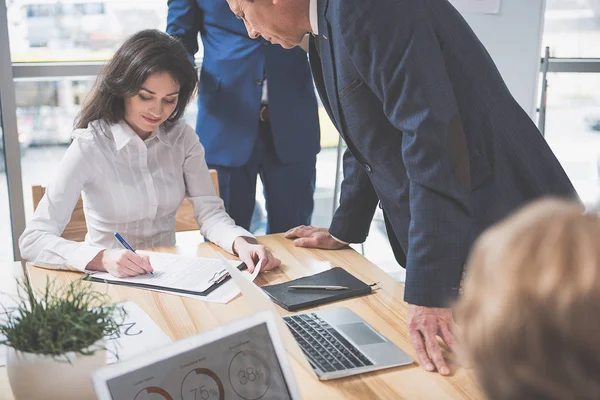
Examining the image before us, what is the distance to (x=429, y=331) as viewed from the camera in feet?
4.00

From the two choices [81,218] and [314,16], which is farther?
[81,218]

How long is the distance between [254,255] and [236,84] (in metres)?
1.02

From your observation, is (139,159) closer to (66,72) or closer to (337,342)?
(337,342)

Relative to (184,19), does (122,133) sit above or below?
below

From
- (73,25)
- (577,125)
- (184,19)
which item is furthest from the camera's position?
(577,125)

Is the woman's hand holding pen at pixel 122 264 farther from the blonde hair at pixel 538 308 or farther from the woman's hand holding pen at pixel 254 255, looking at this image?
the blonde hair at pixel 538 308

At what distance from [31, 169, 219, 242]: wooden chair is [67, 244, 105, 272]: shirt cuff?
0.44 m

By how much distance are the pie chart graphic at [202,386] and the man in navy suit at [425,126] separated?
37 cm

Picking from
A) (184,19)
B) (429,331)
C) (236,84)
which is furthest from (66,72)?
(429,331)

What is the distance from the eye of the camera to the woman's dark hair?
2016 millimetres

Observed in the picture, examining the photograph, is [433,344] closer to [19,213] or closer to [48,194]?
[48,194]

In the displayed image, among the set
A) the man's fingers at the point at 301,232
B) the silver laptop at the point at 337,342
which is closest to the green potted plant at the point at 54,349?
the silver laptop at the point at 337,342

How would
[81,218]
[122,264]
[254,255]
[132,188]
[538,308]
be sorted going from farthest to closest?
[81,218]
[132,188]
[254,255]
[122,264]
[538,308]

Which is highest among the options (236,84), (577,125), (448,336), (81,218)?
(236,84)
